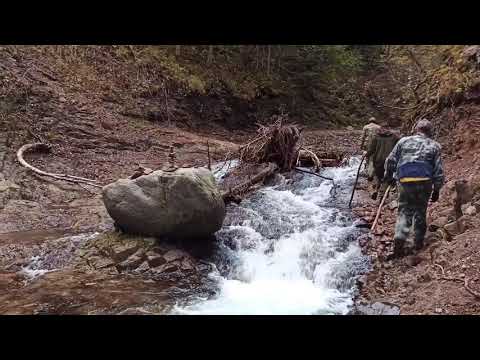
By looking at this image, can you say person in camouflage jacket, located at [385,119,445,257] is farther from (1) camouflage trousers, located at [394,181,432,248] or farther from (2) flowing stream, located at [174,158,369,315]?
(2) flowing stream, located at [174,158,369,315]

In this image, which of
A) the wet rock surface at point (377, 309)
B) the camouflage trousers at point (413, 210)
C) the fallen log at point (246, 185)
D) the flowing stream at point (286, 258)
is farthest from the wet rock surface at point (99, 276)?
the camouflage trousers at point (413, 210)

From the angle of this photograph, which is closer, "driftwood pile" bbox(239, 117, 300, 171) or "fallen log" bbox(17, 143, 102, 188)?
"fallen log" bbox(17, 143, 102, 188)

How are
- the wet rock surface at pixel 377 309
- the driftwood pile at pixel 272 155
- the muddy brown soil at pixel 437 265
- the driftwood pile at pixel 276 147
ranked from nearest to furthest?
1. the muddy brown soil at pixel 437 265
2. the wet rock surface at pixel 377 309
3. the driftwood pile at pixel 272 155
4. the driftwood pile at pixel 276 147

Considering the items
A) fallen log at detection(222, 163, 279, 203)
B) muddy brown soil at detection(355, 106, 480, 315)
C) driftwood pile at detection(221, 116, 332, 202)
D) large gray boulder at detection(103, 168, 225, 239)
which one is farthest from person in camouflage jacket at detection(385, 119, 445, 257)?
driftwood pile at detection(221, 116, 332, 202)

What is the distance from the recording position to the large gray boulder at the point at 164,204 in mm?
7562

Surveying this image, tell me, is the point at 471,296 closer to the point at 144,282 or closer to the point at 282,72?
the point at 144,282

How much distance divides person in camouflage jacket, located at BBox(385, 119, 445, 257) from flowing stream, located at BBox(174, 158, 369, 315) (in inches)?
41.9

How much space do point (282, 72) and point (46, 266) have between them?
806 inches

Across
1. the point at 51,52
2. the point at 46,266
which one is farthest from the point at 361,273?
the point at 51,52

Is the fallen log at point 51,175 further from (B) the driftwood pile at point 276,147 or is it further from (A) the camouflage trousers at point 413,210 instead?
(A) the camouflage trousers at point 413,210

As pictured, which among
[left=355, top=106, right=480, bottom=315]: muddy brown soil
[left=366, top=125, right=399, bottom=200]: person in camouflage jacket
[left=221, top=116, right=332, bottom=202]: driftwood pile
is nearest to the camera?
[left=355, top=106, right=480, bottom=315]: muddy brown soil

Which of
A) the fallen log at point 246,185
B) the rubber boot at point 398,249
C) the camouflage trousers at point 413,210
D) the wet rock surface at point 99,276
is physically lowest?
the wet rock surface at point 99,276

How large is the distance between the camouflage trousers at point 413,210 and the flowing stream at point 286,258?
36.8 inches

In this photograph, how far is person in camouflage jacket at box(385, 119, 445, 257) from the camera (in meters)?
6.34
